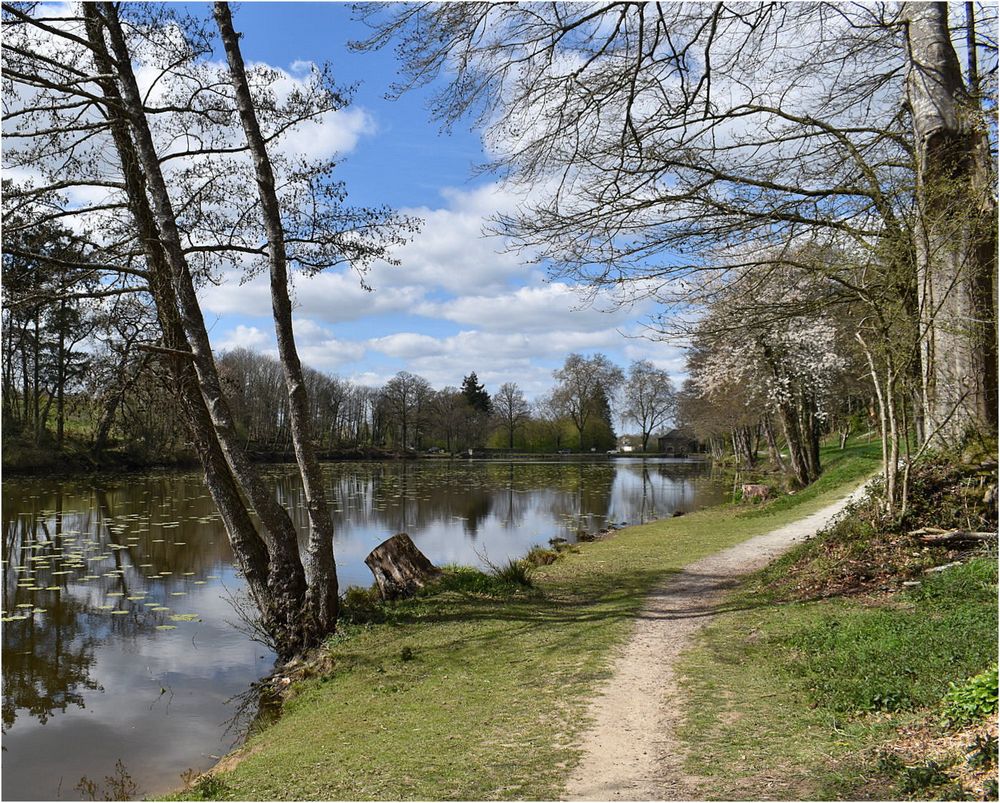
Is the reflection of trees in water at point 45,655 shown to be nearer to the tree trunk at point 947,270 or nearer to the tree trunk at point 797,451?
the tree trunk at point 947,270

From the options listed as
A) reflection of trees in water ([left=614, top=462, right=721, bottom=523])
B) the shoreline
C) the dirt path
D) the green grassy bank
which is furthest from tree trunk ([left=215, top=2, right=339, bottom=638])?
reflection of trees in water ([left=614, top=462, right=721, bottom=523])

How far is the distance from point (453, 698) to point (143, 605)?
7.73 metres

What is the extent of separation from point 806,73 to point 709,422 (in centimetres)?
2700

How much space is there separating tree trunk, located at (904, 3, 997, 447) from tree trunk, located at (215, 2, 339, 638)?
24.0 ft

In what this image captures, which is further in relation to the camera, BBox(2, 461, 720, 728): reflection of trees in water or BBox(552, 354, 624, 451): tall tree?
BBox(552, 354, 624, 451): tall tree

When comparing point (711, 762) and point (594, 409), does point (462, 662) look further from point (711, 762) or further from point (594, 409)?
point (594, 409)

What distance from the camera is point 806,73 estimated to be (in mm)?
9086

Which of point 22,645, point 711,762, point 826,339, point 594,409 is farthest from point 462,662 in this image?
point 594,409

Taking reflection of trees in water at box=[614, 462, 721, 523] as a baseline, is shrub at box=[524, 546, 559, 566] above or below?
above

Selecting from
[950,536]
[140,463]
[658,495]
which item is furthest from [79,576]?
[140,463]

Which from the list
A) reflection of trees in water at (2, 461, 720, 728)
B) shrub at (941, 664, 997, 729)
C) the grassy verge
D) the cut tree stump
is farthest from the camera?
reflection of trees in water at (2, 461, 720, 728)

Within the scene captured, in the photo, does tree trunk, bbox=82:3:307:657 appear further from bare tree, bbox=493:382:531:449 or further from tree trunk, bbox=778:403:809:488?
bare tree, bbox=493:382:531:449

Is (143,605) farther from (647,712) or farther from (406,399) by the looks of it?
(406,399)

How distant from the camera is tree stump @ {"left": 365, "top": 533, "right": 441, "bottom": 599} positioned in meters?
10.3
